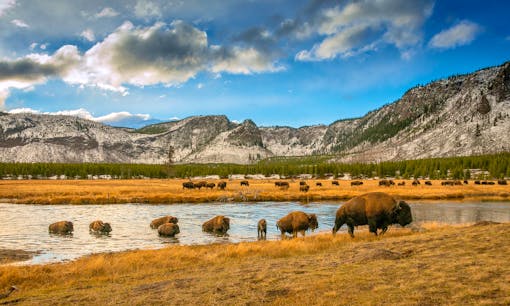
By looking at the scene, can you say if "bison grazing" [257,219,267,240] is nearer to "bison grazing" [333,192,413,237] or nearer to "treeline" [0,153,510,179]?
"bison grazing" [333,192,413,237]

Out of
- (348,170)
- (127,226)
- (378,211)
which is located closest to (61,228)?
(127,226)

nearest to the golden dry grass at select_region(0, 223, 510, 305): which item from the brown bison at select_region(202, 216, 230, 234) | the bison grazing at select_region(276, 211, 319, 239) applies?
the bison grazing at select_region(276, 211, 319, 239)

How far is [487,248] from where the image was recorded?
42.2ft

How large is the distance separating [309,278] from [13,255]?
63.8 feet

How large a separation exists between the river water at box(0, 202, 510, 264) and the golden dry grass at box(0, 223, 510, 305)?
23.7 ft

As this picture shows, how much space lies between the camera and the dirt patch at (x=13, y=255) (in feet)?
70.1

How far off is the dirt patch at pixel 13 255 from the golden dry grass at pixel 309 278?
15.4 ft

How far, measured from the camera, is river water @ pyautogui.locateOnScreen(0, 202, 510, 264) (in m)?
26.0

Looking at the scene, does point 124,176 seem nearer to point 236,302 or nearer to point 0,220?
point 0,220

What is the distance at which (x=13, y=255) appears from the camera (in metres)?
22.6

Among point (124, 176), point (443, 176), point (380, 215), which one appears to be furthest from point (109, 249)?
point (124, 176)

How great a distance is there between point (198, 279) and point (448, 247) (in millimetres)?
8982

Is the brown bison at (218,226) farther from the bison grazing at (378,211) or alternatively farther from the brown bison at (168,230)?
the bison grazing at (378,211)

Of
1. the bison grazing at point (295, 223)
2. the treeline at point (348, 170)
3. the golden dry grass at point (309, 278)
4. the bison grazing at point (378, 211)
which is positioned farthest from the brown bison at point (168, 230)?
the treeline at point (348, 170)
